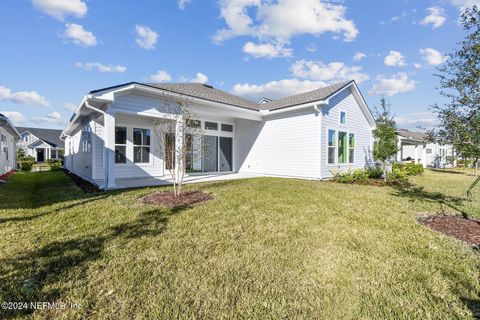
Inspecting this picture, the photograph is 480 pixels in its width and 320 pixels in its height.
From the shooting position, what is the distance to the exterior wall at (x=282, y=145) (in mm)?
11391

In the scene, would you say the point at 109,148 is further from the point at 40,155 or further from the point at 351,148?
the point at 40,155

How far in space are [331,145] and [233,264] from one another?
1057 cm

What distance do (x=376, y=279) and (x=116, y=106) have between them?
29.8 ft

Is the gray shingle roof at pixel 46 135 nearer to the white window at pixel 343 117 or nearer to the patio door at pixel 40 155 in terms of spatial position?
the patio door at pixel 40 155

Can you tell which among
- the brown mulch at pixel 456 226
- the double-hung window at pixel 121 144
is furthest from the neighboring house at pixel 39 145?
the brown mulch at pixel 456 226

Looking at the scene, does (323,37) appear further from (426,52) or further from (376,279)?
(376,279)

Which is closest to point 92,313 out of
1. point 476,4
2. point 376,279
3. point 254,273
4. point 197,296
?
point 197,296

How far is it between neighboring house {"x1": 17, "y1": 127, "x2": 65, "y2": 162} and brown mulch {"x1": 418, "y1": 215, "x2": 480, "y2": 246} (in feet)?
161

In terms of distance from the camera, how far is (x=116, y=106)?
27.6 feet

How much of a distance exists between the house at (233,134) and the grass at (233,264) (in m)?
4.65

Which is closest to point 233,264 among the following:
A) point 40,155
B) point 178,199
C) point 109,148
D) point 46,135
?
point 178,199

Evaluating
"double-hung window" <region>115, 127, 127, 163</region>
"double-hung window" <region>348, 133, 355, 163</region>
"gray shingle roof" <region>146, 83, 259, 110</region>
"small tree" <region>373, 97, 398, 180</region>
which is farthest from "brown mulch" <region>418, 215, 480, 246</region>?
"double-hung window" <region>115, 127, 127, 163</region>

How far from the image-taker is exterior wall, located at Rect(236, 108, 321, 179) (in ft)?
37.4

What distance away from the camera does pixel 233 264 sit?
2949 mm
